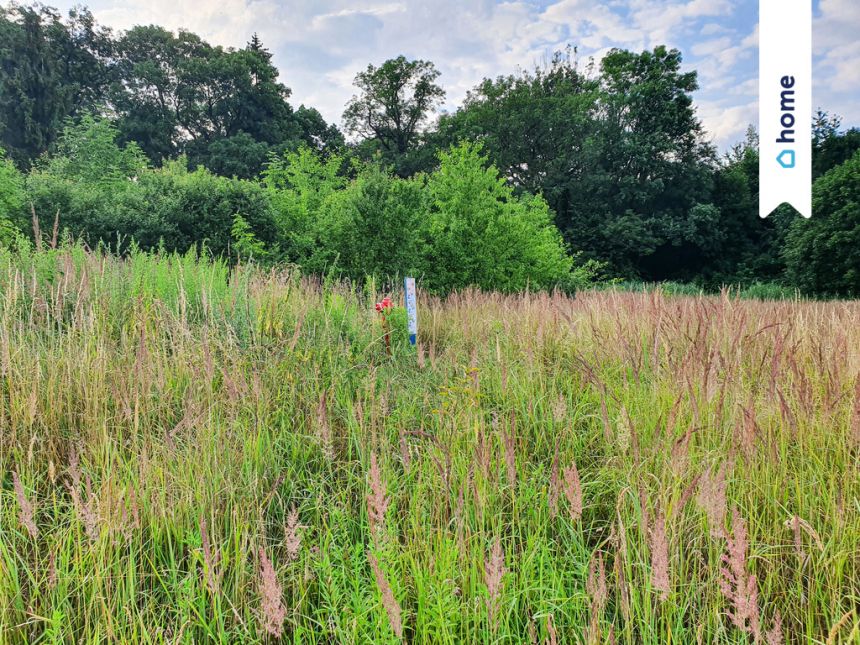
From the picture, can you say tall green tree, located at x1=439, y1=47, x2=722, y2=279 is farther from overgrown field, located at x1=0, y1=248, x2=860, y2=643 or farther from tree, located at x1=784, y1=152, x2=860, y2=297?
overgrown field, located at x1=0, y1=248, x2=860, y2=643

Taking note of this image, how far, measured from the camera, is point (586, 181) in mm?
25484

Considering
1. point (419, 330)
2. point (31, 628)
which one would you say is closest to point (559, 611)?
point (31, 628)

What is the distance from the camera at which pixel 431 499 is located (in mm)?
2066

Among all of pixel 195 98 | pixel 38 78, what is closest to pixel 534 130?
pixel 195 98

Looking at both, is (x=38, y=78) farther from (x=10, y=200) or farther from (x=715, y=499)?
(x=715, y=499)

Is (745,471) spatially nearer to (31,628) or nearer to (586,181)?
(31,628)

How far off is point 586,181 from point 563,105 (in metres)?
4.66

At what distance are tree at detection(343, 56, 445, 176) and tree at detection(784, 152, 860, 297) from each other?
1964cm

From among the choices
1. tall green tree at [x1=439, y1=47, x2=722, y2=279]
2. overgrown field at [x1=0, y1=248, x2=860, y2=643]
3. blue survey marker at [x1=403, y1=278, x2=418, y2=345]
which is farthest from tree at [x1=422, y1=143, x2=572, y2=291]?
tall green tree at [x1=439, y1=47, x2=722, y2=279]

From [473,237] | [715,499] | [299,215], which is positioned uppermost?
[299,215]

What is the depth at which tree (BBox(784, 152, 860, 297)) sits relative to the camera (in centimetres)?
1681

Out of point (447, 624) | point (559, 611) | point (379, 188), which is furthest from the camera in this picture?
point (379, 188)

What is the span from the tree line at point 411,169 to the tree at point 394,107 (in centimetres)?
9

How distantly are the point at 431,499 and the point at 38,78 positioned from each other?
37272mm
